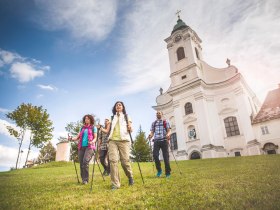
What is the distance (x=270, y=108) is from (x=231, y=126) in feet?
23.9

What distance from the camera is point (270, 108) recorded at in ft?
101

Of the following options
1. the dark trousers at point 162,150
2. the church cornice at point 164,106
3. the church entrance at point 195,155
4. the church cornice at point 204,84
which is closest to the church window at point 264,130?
the church cornice at point 204,84

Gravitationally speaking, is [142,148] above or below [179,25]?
below

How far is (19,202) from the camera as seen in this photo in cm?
450

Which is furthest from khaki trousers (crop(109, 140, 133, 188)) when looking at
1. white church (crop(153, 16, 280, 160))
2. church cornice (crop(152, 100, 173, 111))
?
church cornice (crop(152, 100, 173, 111))

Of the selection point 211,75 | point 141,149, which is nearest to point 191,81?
point 211,75

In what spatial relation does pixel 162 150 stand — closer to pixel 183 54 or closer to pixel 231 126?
pixel 231 126

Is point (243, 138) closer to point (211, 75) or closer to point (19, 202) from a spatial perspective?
point (211, 75)

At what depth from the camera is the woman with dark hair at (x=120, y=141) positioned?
231 inches

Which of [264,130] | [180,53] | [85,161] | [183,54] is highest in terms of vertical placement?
[180,53]

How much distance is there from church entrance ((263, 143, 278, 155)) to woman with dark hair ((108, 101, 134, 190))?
26625mm

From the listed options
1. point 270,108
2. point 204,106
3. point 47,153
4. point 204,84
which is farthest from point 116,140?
point 47,153

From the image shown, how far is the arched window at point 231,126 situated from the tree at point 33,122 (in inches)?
993

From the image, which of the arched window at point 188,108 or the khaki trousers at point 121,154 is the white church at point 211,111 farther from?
the khaki trousers at point 121,154
